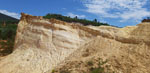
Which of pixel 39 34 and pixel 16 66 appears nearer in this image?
pixel 16 66

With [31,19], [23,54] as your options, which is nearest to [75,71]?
[23,54]

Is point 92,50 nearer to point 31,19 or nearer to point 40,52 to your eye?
point 40,52

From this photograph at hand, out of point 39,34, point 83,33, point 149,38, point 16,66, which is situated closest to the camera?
point 149,38

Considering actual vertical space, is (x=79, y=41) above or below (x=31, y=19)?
below

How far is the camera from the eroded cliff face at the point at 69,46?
6.89 m

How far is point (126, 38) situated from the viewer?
9.77m

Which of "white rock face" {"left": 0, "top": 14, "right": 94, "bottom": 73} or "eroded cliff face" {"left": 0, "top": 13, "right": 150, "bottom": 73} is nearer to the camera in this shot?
"eroded cliff face" {"left": 0, "top": 13, "right": 150, "bottom": 73}

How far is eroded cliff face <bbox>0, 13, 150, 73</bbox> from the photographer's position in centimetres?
689

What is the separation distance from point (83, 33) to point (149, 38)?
416cm

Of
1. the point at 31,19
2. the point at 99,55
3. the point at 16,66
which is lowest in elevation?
the point at 16,66

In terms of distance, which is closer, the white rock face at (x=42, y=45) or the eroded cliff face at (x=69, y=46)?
the eroded cliff face at (x=69, y=46)

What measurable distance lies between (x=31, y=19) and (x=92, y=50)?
555cm

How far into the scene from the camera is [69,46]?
10391 mm

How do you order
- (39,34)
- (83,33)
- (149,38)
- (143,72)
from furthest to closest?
(83,33) → (39,34) → (149,38) → (143,72)
